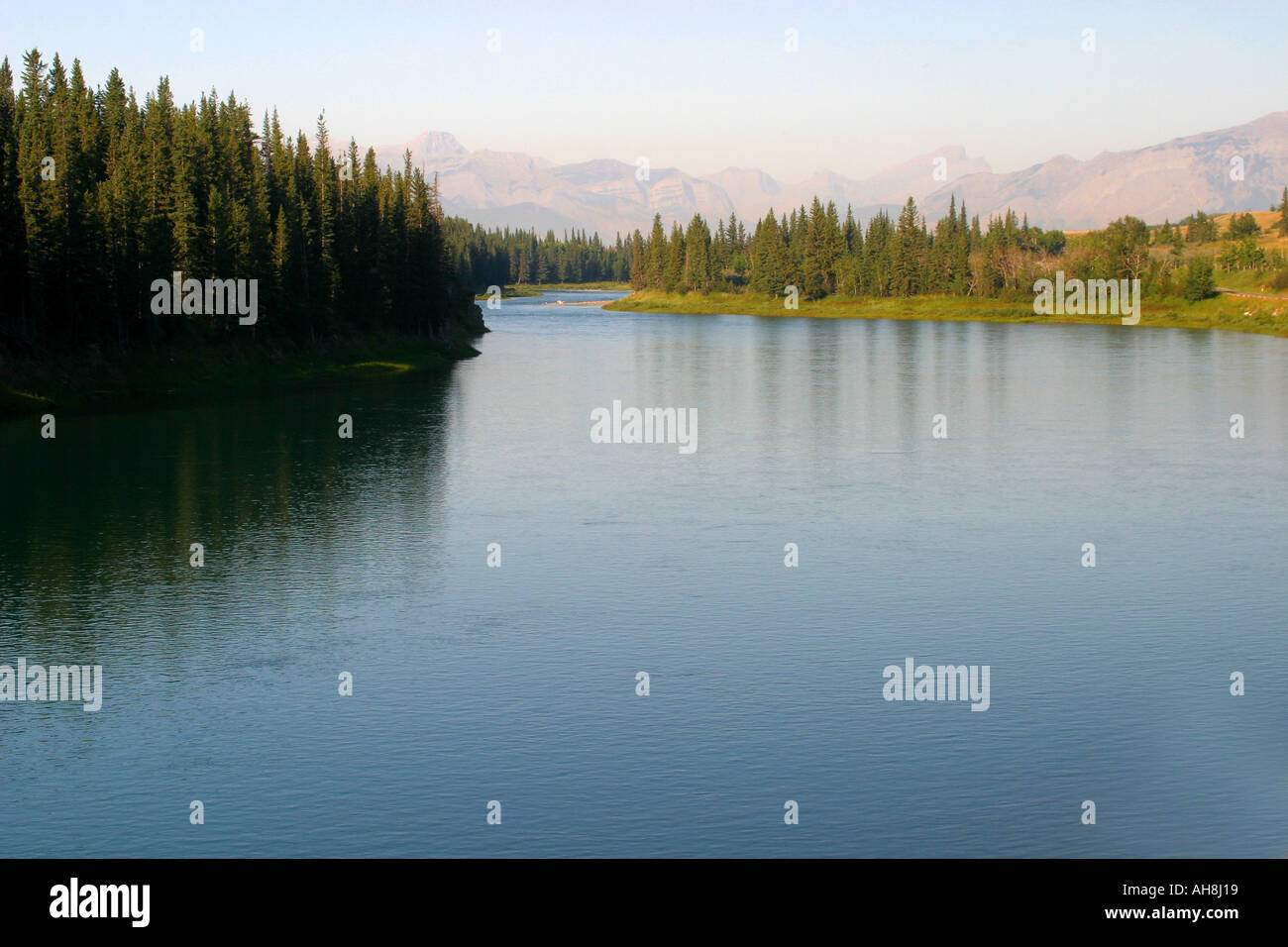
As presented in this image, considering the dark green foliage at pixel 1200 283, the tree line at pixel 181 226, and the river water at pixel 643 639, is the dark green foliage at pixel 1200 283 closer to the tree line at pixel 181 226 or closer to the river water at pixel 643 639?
the tree line at pixel 181 226

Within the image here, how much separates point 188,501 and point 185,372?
3831 centimetres

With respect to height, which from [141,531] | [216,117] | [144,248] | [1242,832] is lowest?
[1242,832]

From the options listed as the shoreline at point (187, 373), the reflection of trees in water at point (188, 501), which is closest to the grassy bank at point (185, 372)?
the shoreline at point (187, 373)

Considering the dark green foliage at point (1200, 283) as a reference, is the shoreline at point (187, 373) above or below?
below

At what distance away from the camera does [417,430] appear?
6109cm

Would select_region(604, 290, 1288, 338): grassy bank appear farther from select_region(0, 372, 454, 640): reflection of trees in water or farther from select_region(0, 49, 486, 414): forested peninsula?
select_region(0, 372, 454, 640): reflection of trees in water

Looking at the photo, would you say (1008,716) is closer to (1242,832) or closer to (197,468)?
(1242,832)

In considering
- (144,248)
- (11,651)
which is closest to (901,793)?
(11,651)

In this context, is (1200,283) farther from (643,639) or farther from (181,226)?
(643,639)

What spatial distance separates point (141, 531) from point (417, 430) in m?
23.8

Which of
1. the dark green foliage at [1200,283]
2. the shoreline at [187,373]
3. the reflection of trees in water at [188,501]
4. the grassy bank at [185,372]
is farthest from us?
the dark green foliage at [1200,283]

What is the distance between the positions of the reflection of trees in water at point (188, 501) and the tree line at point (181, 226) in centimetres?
1247

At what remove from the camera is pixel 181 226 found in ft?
273

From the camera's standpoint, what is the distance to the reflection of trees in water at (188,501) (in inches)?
1257
